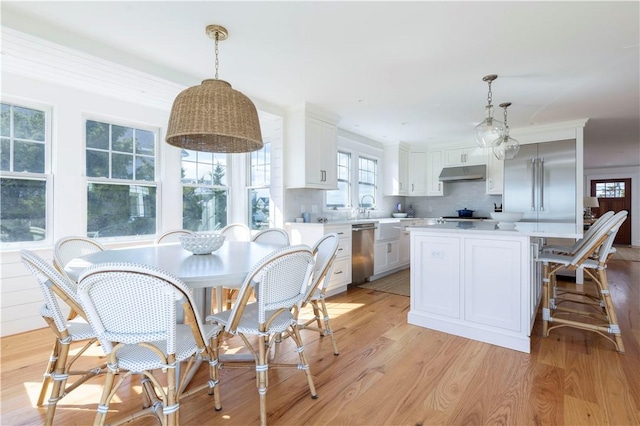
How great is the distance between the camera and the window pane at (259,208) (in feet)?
14.7

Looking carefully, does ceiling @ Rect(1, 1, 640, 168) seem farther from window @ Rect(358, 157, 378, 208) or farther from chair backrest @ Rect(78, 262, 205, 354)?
window @ Rect(358, 157, 378, 208)

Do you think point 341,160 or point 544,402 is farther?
point 341,160

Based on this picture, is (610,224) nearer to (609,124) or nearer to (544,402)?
(544,402)

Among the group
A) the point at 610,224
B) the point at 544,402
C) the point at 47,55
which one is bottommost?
the point at 544,402

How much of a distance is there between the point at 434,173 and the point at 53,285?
6.36 metres

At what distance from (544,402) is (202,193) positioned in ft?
13.3

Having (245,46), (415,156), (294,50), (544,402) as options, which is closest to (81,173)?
(245,46)

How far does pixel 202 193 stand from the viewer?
4.30 m

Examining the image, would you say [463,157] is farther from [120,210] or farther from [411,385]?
[120,210]

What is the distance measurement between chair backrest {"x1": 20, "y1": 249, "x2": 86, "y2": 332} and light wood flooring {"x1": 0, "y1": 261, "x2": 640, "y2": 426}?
2.07 feet

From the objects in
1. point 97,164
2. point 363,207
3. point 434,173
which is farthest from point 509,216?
point 97,164

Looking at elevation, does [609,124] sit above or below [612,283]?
above

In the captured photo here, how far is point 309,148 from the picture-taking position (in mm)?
4148

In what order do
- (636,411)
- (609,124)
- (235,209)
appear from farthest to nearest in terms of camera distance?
(609,124)
(235,209)
(636,411)
